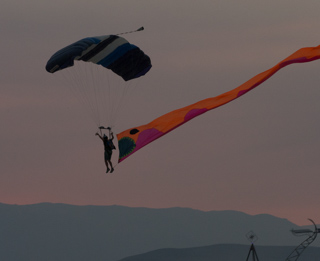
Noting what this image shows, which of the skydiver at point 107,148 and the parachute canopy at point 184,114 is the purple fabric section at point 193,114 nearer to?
the parachute canopy at point 184,114

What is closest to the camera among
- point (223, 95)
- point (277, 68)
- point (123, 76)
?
point (277, 68)

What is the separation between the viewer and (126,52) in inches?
1837

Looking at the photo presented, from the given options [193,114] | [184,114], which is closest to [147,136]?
[184,114]

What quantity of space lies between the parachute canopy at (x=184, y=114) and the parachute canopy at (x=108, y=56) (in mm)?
4438

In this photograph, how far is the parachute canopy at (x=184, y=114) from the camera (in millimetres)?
42094

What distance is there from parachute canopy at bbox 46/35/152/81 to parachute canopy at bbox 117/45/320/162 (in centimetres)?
444

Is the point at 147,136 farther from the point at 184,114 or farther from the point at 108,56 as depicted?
the point at 108,56

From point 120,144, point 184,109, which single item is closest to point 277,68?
point 184,109

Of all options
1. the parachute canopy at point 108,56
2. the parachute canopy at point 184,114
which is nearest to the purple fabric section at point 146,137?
the parachute canopy at point 184,114

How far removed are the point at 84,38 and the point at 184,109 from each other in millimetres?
6738

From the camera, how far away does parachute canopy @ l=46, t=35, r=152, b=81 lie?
43125 millimetres

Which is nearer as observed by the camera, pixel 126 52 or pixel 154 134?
pixel 154 134

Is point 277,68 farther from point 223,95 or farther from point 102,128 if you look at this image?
point 102,128

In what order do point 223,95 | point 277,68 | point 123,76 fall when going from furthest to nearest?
point 123,76 → point 223,95 → point 277,68
